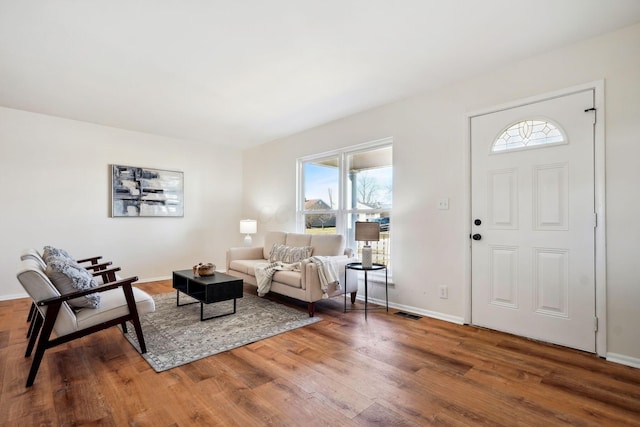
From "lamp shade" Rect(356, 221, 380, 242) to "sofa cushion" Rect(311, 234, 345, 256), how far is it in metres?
0.59

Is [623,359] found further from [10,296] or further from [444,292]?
[10,296]

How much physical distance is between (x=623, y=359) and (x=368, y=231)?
2.26m

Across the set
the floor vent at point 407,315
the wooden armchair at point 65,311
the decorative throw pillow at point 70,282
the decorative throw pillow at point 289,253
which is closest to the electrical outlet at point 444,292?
the floor vent at point 407,315

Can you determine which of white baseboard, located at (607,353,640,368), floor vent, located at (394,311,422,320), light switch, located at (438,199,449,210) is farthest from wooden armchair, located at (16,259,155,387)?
white baseboard, located at (607,353,640,368)

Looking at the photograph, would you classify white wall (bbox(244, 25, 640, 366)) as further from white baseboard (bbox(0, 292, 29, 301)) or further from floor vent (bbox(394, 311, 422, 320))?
white baseboard (bbox(0, 292, 29, 301))

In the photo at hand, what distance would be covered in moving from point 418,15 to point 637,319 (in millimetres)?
2738

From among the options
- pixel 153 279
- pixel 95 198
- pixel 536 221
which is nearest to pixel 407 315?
pixel 536 221

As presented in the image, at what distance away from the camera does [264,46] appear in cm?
259

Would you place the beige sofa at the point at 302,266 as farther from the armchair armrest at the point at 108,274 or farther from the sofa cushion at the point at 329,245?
the armchair armrest at the point at 108,274

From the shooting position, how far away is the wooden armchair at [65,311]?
2043 millimetres

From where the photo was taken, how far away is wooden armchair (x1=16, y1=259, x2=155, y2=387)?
2043 millimetres

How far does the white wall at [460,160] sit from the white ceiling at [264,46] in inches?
6.9

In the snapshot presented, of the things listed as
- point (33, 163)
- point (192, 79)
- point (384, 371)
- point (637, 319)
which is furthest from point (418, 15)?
point (33, 163)

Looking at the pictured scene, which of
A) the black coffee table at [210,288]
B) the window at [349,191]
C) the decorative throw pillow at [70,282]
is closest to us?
the decorative throw pillow at [70,282]
